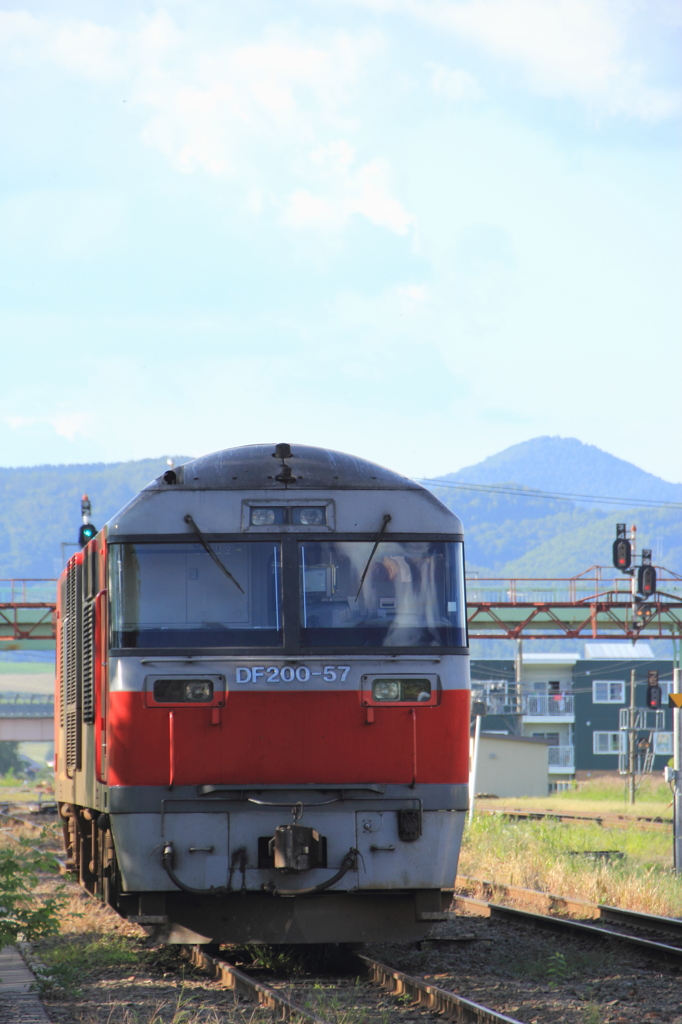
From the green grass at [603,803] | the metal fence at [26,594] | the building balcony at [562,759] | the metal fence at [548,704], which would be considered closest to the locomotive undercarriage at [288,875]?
the green grass at [603,803]

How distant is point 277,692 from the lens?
9109 millimetres

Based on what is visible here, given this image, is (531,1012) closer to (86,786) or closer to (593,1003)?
(593,1003)

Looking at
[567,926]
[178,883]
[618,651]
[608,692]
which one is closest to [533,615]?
[567,926]

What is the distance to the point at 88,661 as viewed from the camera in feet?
35.9

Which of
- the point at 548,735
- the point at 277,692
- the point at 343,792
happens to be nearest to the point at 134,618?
the point at 277,692

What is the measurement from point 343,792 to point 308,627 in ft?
4.00

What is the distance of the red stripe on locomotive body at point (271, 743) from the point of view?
29.7 ft

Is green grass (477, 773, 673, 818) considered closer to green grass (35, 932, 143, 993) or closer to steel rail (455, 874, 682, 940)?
steel rail (455, 874, 682, 940)

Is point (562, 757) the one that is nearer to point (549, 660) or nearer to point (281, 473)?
point (549, 660)

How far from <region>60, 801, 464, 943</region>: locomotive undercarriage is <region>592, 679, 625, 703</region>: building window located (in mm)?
80641

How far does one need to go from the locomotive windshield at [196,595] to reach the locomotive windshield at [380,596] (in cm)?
27

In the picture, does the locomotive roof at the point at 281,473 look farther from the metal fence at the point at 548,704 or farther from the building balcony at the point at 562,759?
the building balcony at the point at 562,759

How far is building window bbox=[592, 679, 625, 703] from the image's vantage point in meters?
87.4

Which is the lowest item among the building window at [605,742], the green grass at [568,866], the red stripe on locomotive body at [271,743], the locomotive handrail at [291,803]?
the building window at [605,742]
